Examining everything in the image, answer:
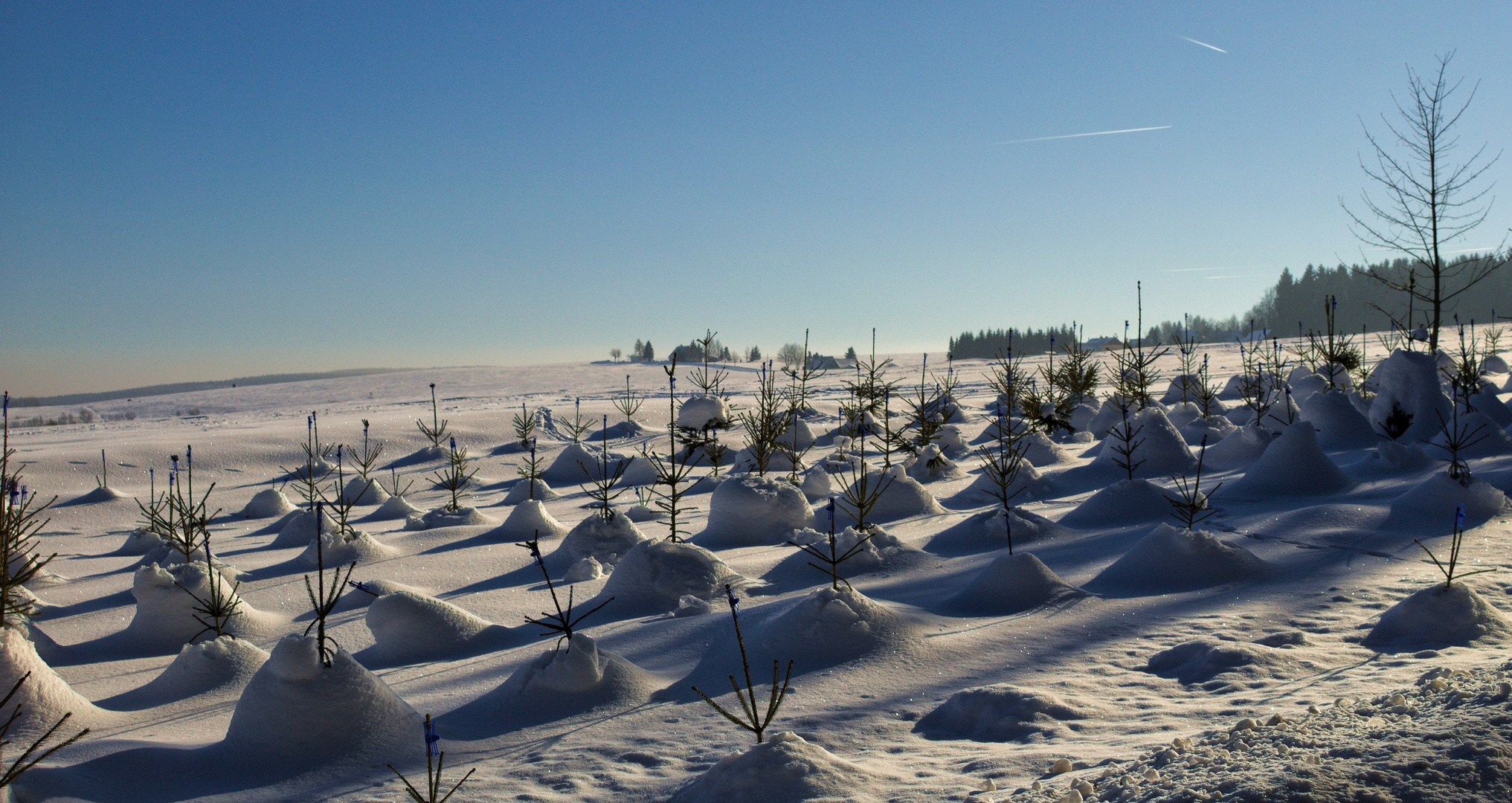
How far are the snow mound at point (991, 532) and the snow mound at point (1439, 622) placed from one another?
2.81 metres

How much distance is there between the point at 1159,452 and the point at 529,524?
21.4ft

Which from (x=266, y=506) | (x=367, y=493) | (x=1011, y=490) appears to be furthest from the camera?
(x=367, y=493)

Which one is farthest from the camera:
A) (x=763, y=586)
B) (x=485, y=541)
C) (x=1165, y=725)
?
(x=485, y=541)

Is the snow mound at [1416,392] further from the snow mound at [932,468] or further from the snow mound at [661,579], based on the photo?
the snow mound at [661,579]

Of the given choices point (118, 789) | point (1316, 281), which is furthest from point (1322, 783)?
point (1316, 281)

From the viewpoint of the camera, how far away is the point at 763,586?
6.10m

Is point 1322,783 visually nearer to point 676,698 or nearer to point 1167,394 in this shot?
point 676,698

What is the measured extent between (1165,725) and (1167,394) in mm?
16013

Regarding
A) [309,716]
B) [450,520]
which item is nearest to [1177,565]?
[309,716]

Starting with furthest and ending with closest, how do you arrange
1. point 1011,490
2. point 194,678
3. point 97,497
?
point 97,497 → point 1011,490 → point 194,678

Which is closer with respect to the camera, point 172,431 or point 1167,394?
point 1167,394

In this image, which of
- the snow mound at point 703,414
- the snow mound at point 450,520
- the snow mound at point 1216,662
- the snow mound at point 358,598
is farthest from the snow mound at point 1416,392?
the snow mound at point 358,598

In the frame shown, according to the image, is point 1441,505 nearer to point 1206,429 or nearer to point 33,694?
point 1206,429

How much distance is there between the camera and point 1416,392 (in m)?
9.56
